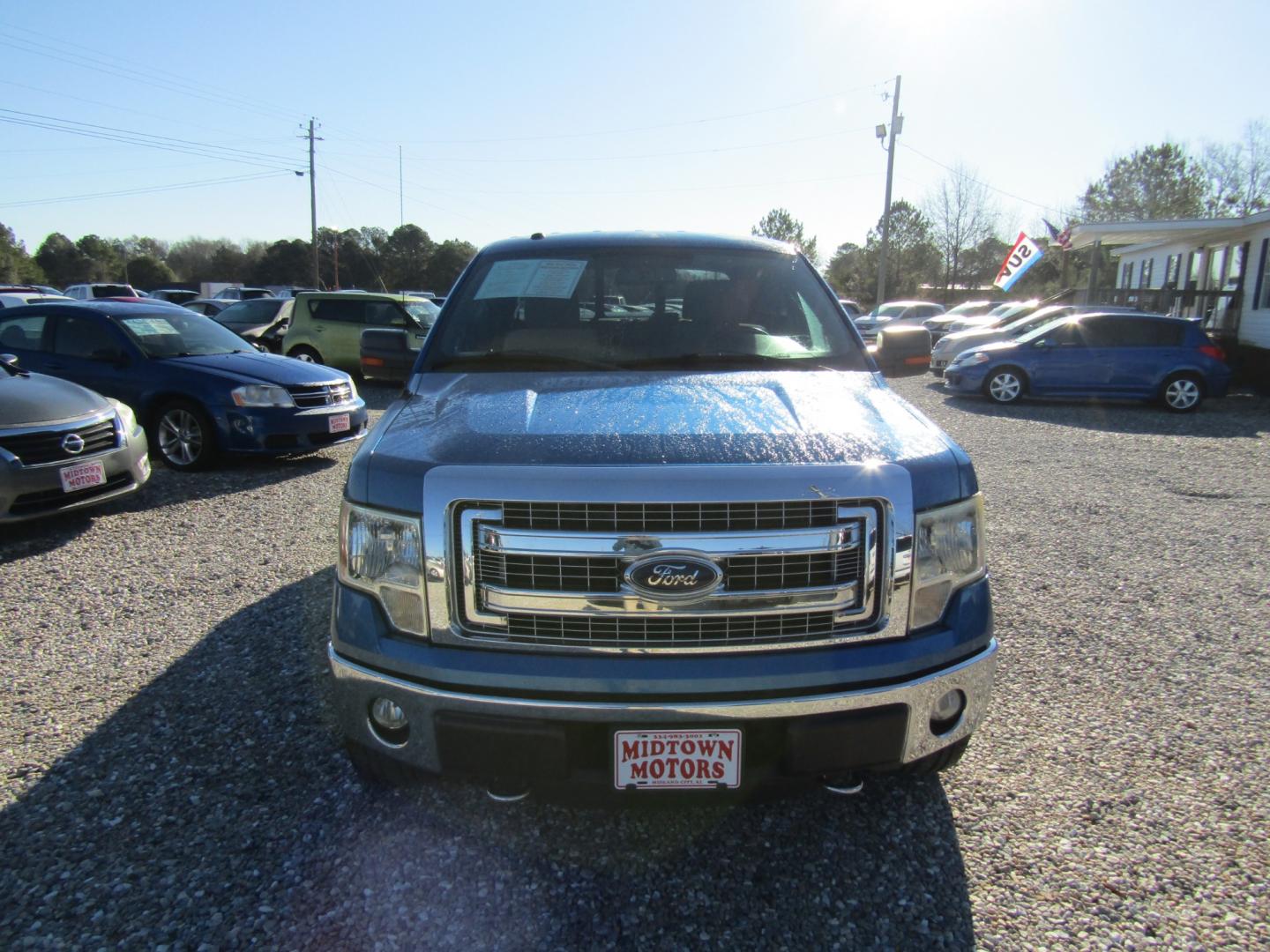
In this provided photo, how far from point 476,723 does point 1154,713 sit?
108 inches

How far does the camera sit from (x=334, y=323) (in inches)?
555

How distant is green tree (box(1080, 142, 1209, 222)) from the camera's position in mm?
54656

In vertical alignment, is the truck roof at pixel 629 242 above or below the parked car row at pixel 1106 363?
above

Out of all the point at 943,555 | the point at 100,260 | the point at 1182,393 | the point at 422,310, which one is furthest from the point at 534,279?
the point at 100,260

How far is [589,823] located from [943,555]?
1.32 metres

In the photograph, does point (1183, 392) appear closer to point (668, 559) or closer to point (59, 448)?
point (668, 559)

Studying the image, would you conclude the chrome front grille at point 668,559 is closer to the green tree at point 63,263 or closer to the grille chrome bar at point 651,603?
the grille chrome bar at point 651,603

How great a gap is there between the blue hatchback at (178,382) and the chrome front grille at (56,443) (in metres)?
1.73

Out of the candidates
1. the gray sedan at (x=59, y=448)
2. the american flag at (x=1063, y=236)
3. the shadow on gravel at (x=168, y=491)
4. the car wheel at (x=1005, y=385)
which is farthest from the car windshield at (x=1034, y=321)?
the gray sedan at (x=59, y=448)

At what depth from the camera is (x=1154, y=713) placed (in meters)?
3.24

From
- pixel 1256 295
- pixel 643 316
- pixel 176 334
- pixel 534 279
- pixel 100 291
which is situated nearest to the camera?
pixel 643 316

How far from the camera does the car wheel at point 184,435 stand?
7.57 metres

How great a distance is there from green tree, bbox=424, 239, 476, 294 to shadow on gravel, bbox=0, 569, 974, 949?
5378cm

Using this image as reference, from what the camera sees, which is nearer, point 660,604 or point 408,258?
point 660,604
